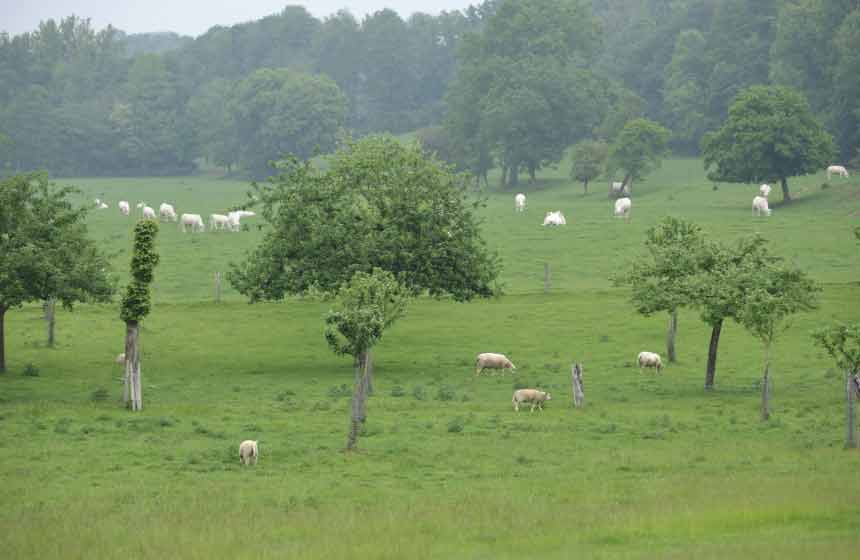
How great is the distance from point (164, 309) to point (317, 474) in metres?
30.7

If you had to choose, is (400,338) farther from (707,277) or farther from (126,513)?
(126,513)

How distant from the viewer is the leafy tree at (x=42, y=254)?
41531 mm

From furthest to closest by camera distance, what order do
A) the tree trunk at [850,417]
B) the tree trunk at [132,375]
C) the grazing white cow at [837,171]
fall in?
the grazing white cow at [837,171], the tree trunk at [132,375], the tree trunk at [850,417]

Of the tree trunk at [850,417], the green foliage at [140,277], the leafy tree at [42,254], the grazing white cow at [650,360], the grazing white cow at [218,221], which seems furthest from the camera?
the grazing white cow at [218,221]

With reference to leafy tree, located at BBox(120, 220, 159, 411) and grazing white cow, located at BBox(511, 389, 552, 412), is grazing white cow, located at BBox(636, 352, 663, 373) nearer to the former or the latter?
grazing white cow, located at BBox(511, 389, 552, 412)

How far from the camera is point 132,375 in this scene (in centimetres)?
3722

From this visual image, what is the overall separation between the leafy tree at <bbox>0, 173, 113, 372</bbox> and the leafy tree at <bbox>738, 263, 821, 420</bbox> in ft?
71.4

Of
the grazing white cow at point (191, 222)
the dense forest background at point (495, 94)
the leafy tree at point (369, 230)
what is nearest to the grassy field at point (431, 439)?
the leafy tree at point (369, 230)

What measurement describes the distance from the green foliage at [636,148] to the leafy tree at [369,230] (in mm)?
Answer: 58765

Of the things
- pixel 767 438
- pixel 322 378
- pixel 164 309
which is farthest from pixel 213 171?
pixel 767 438

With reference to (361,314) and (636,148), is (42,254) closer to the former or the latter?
(361,314)

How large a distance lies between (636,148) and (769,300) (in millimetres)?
69085

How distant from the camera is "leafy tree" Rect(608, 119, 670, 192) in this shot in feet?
340

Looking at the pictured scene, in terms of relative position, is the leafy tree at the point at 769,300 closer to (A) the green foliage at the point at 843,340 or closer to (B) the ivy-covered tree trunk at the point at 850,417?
(A) the green foliage at the point at 843,340
